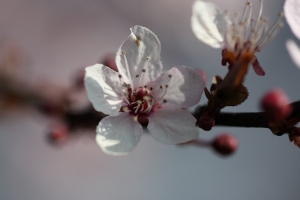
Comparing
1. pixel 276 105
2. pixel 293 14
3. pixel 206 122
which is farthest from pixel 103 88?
pixel 293 14

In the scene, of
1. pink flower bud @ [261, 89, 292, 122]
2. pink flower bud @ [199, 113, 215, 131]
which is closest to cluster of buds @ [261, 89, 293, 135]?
pink flower bud @ [261, 89, 292, 122]

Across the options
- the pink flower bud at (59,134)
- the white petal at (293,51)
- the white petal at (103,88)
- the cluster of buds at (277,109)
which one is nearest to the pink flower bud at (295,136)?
the cluster of buds at (277,109)

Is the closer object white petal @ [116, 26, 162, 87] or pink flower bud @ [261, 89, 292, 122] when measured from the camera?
pink flower bud @ [261, 89, 292, 122]

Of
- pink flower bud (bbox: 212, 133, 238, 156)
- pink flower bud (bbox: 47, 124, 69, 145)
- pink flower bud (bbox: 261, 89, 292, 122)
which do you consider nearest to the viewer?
pink flower bud (bbox: 261, 89, 292, 122)

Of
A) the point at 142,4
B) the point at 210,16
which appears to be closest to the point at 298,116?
the point at 210,16

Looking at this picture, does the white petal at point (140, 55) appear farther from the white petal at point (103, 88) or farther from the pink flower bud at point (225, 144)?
the pink flower bud at point (225, 144)

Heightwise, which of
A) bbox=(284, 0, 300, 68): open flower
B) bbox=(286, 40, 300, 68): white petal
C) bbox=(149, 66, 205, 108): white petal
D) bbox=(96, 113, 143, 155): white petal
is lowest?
bbox=(96, 113, 143, 155): white petal

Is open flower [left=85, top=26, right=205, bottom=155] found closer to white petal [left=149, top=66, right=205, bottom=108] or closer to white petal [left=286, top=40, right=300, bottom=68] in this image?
white petal [left=149, top=66, right=205, bottom=108]

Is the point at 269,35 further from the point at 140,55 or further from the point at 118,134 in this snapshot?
the point at 118,134
